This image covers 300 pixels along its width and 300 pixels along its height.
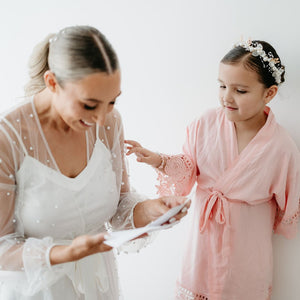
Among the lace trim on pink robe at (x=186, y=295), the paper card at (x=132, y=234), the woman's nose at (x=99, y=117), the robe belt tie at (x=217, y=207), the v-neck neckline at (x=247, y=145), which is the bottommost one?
the lace trim on pink robe at (x=186, y=295)

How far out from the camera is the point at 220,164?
152 cm

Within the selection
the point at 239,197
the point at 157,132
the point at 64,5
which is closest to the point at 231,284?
the point at 239,197

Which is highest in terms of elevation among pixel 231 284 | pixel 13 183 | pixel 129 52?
pixel 129 52

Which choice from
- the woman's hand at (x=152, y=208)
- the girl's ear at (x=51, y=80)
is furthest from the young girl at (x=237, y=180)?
the girl's ear at (x=51, y=80)

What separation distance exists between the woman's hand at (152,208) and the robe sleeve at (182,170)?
30 centimetres

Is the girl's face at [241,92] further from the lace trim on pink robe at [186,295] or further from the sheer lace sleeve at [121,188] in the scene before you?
the lace trim on pink robe at [186,295]

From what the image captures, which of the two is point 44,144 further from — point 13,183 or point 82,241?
point 82,241

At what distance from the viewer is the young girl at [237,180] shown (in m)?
1.40

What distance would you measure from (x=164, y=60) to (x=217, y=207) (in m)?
0.62

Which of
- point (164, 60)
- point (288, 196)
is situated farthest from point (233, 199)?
point (164, 60)

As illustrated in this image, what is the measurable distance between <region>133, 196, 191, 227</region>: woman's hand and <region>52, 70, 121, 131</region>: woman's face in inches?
13.2

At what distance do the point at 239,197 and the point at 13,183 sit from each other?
0.77 metres

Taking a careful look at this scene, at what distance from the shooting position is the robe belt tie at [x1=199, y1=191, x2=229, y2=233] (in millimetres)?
1494

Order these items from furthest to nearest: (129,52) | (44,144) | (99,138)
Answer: (129,52), (99,138), (44,144)
